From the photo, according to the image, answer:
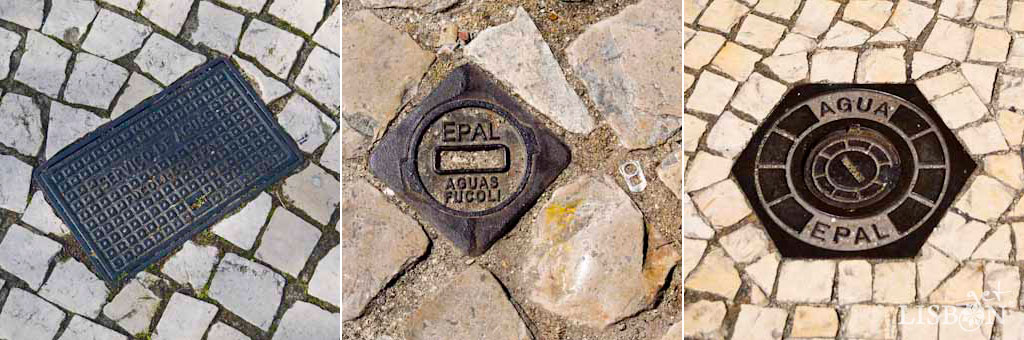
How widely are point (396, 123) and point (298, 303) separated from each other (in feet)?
2.84

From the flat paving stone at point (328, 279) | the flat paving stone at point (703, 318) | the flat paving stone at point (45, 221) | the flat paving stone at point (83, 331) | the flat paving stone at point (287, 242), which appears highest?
the flat paving stone at point (45, 221)

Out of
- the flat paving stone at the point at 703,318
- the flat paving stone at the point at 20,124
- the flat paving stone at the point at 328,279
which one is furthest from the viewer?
the flat paving stone at the point at 20,124

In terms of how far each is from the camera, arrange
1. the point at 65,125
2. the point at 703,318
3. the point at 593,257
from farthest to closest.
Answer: the point at 65,125 → the point at 703,318 → the point at 593,257

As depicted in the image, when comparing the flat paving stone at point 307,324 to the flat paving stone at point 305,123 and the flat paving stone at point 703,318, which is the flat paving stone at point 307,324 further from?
the flat paving stone at point 703,318

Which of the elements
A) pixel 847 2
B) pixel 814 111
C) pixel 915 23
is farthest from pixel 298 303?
pixel 915 23

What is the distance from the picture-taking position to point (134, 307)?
3.10 m

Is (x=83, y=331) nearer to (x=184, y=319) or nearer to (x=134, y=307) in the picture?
(x=134, y=307)

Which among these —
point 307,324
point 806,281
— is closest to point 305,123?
point 307,324

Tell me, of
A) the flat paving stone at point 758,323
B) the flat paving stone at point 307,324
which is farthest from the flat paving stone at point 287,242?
the flat paving stone at point 758,323

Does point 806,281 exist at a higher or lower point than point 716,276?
lower

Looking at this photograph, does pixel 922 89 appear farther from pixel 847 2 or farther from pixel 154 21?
pixel 154 21

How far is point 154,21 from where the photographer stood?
323 centimetres

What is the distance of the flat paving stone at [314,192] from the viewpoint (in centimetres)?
311

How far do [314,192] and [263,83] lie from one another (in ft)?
1.70
